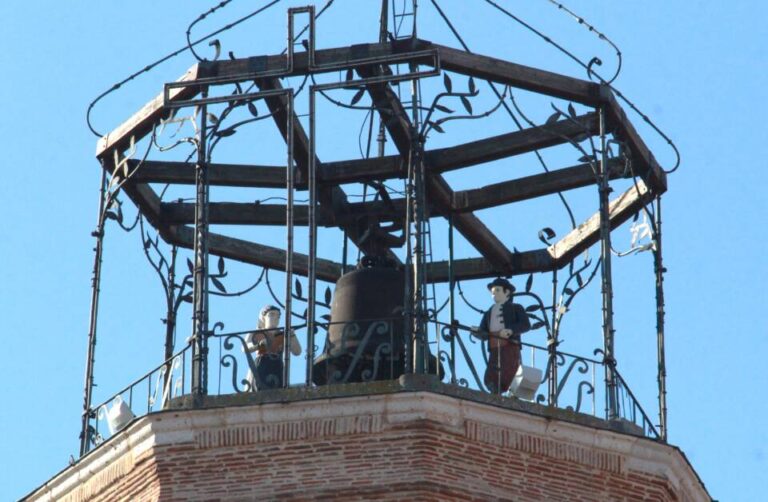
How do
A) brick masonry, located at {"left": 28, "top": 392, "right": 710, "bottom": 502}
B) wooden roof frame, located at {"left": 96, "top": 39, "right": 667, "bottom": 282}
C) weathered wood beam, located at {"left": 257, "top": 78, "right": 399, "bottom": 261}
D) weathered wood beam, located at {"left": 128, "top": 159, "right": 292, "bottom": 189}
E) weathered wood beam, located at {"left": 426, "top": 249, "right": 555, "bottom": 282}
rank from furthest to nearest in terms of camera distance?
weathered wood beam, located at {"left": 426, "top": 249, "right": 555, "bottom": 282}
weathered wood beam, located at {"left": 128, "top": 159, "right": 292, "bottom": 189}
weathered wood beam, located at {"left": 257, "top": 78, "right": 399, "bottom": 261}
wooden roof frame, located at {"left": 96, "top": 39, "right": 667, "bottom": 282}
brick masonry, located at {"left": 28, "top": 392, "right": 710, "bottom": 502}

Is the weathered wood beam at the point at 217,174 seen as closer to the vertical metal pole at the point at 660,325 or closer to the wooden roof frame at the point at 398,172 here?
the wooden roof frame at the point at 398,172

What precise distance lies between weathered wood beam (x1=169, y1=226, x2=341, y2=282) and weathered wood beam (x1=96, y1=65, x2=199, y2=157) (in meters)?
1.57

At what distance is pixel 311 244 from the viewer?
2242cm

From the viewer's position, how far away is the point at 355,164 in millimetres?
24203

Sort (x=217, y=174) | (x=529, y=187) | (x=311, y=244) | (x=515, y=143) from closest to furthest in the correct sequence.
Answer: (x=311, y=244)
(x=515, y=143)
(x=217, y=174)
(x=529, y=187)

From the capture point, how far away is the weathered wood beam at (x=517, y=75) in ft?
74.7

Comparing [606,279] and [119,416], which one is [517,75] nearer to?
[606,279]

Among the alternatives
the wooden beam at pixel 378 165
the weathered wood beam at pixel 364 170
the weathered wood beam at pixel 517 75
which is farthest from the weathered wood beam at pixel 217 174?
the weathered wood beam at pixel 517 75

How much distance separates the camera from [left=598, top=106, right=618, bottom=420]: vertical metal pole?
22.5 meters

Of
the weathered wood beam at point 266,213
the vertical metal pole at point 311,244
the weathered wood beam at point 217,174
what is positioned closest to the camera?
the vertical metal pole at point 311,244

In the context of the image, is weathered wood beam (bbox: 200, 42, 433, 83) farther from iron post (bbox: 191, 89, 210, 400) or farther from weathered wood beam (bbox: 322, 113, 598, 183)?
weathered wood beam (bbox: 322, 113, 598, 183)

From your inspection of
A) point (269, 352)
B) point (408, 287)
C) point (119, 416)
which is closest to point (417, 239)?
point (408, 287)

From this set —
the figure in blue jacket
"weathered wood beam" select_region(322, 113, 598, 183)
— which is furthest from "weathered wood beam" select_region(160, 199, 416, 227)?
the figure in blue jacket

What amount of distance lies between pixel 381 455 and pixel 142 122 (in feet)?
11.8
